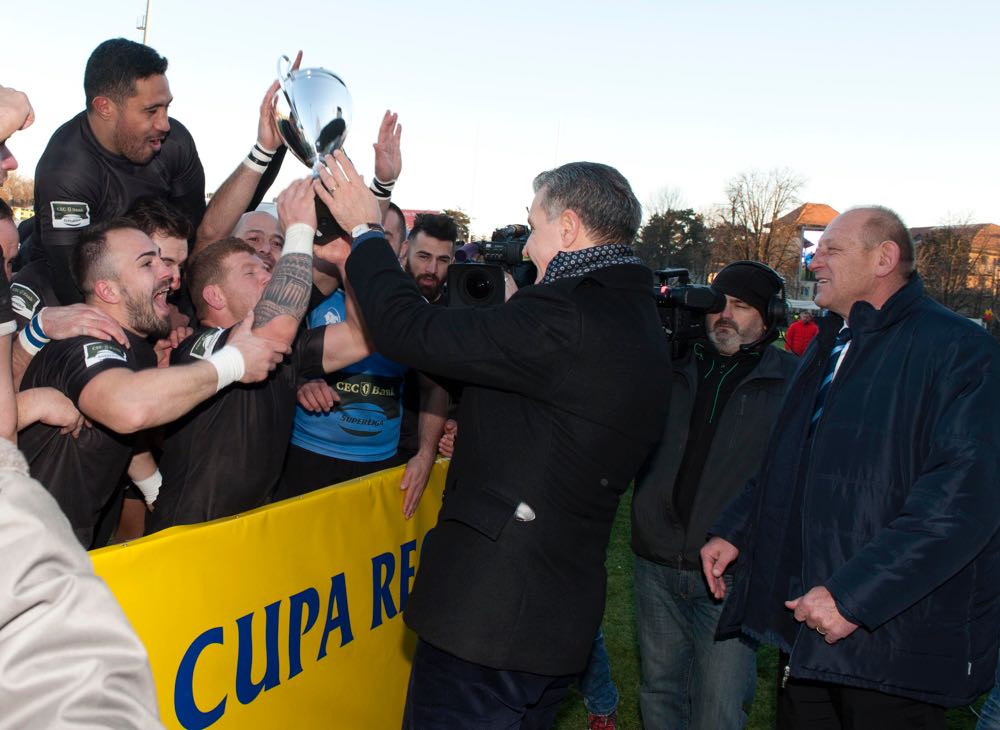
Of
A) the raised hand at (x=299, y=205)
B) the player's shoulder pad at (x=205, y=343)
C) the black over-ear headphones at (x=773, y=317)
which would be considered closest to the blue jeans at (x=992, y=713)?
the black over-ear headphones at (x=773, y=317)

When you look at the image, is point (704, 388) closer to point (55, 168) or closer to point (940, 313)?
point (940, 313)

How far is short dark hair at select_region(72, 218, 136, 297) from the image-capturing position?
292cm

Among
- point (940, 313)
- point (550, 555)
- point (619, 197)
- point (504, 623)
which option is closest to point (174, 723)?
point (504, 623)

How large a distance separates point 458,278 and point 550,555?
1.14 meters

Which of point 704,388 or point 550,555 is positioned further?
point 704,388

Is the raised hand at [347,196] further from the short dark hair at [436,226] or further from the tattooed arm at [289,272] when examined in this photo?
the short dark hair at [436,226]

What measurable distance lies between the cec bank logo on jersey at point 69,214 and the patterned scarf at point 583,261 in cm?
225

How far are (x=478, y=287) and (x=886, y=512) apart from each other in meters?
1.51

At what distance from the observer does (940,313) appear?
2643 millimetres

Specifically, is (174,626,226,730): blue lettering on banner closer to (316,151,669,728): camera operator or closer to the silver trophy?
(316,151,669,728): camera operator

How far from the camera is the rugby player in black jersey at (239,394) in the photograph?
2926mm

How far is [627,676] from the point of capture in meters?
4.95

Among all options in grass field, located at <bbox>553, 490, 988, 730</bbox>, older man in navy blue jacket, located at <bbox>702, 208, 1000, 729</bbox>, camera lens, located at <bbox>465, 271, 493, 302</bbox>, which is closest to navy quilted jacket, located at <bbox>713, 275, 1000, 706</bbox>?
older man in navy blue jacket, located at <bbox>702, 208, 1000, 729</bbox>

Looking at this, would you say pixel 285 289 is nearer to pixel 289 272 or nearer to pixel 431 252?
pixel 289 272
